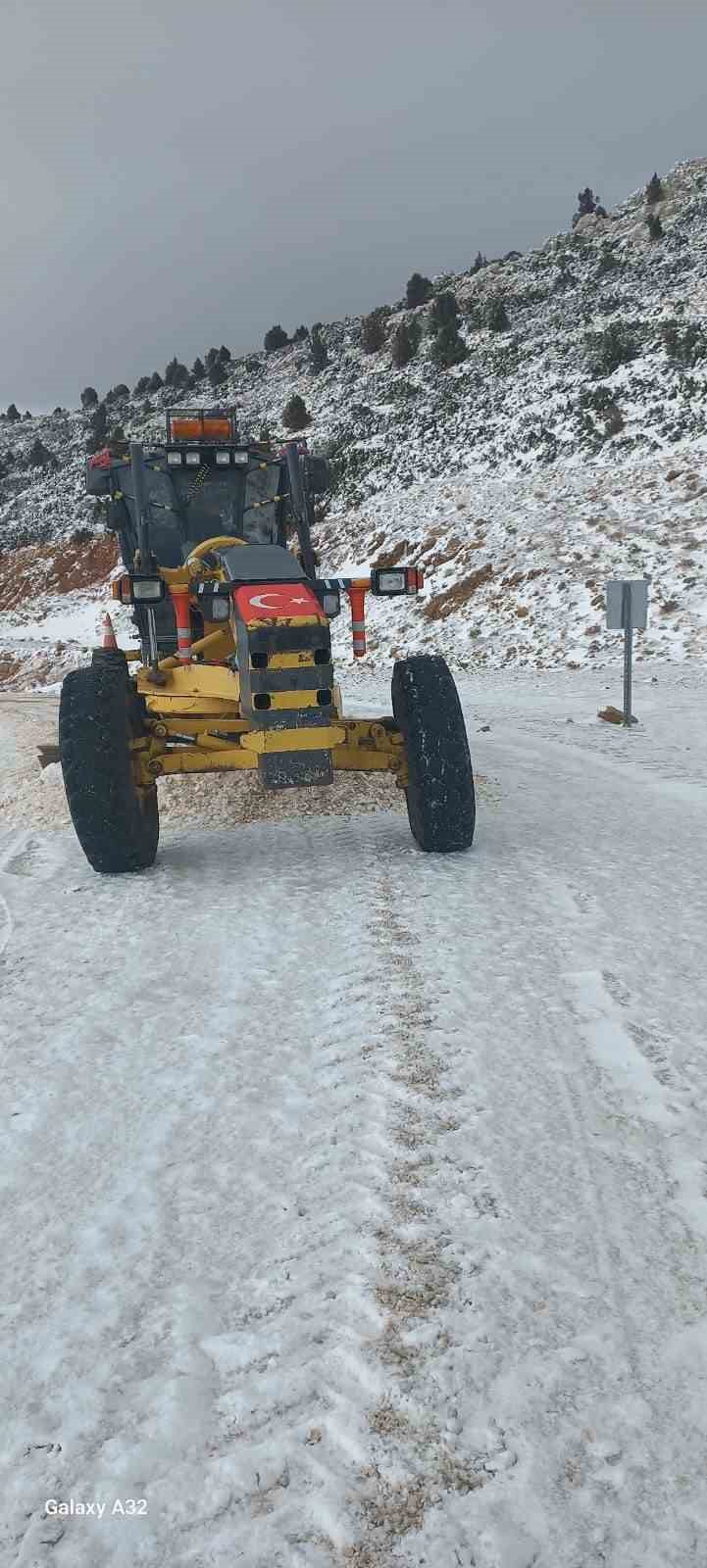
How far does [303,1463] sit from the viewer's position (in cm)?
163

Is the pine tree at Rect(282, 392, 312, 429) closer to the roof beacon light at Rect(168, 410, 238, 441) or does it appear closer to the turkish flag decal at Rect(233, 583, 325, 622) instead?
the roof beacon light at Rect(168, 410, 238, 441)

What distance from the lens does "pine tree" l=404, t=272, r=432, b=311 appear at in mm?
44219

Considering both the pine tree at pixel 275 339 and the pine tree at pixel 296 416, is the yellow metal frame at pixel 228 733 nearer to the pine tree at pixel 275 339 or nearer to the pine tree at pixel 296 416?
the pine tree at pixel 296 416

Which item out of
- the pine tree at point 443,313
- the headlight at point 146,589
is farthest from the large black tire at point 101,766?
the pine tree at point 443,313

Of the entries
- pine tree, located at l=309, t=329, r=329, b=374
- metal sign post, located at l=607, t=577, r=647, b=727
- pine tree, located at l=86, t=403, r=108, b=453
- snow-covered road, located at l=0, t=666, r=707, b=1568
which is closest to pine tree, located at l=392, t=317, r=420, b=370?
pine tree, located at l=309, t=329, r=329, b=374

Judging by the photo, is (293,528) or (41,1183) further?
(293,528)

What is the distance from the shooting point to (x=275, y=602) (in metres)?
4.96

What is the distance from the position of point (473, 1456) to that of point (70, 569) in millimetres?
39852

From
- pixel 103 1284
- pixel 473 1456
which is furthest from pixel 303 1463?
pixel 103 1284

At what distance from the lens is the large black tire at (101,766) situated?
15.8 feet

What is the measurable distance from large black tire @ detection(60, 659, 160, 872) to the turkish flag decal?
789mm

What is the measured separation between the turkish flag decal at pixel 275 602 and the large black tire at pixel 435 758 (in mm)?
635

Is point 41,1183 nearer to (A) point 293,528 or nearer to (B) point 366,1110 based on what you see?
(B) point 366,1110

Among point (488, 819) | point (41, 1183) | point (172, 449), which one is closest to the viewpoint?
point (41, 1183)
